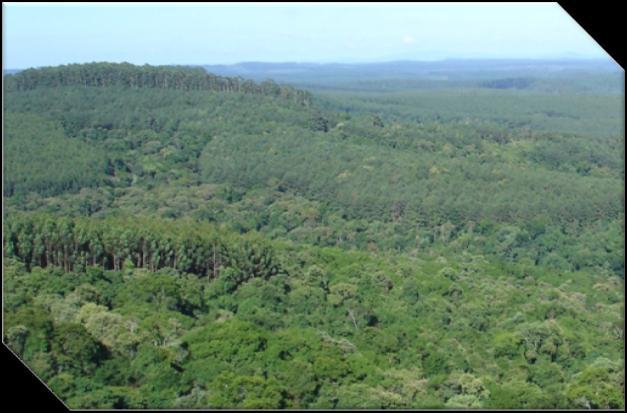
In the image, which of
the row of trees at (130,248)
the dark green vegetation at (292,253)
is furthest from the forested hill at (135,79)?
the row of trees at (130,248)

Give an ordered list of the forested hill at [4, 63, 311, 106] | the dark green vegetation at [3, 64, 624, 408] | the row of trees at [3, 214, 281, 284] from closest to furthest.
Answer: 1. the dark green vegetation at [3, 64, 624, 408]
2. the row of trees at [3, 214, 281, 284]
3. the forested hill at [4, 63, 311, 106]

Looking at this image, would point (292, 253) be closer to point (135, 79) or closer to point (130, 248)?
point (130, 248)

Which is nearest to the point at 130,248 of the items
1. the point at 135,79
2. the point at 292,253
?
the point at 292,253

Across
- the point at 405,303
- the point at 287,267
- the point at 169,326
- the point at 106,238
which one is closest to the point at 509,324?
the point at 405,303

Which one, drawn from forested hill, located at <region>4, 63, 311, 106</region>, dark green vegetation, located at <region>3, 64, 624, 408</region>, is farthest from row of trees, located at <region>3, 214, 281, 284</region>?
forested hill, located at <region>4, 63, 311, 106</region>

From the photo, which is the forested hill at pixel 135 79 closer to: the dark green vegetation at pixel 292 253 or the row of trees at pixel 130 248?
the dark green vegetation at pixel 292 253

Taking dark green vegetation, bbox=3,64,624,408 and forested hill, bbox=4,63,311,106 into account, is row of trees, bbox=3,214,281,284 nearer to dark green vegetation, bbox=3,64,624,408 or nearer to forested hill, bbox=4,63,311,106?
dark green vegetation, bbox=3,64,624,408
